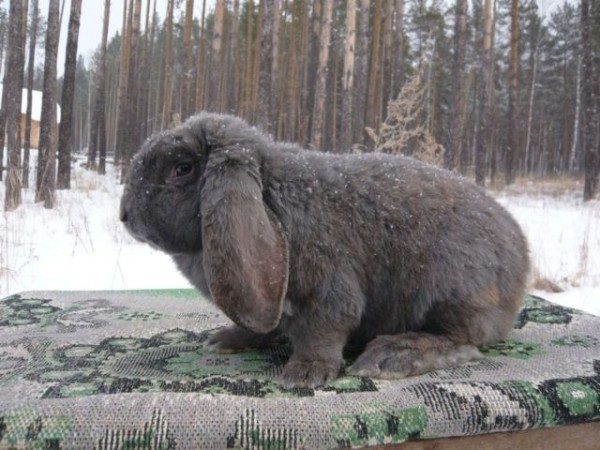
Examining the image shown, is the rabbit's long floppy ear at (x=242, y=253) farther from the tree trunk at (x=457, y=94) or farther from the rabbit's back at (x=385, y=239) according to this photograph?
the tree trunk at (x=457, y=94)

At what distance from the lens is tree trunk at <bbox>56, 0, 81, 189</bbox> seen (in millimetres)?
10646

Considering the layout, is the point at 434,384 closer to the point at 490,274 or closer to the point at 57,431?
the point at 490,274

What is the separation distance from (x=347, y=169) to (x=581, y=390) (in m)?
1.06

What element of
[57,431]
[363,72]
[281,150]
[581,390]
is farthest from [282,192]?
[363,72]

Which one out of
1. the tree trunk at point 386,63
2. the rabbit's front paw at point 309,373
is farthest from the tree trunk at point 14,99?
the tree trunk at point 386,63

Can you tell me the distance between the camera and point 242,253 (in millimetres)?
1571

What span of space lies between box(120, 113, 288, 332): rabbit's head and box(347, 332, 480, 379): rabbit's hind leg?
380 mm

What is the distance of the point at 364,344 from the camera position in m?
2.10

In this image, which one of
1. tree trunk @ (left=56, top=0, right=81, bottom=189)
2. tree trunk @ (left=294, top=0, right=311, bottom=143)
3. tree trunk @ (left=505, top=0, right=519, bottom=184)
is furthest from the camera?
tree trunk @ (left=294, top=0, right=311, bottom=143)

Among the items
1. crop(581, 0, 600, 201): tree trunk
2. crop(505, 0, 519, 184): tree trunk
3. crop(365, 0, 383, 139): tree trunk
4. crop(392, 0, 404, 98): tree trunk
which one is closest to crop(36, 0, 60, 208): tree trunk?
crop(365, 0, 383, 139): tree trunk

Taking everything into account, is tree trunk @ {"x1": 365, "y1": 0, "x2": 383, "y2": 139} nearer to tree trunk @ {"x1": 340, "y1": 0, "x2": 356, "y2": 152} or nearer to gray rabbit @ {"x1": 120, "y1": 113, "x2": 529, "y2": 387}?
tree trunk @ {"x1": 340, "y1": 0, "x2": 356, "y2": 152}

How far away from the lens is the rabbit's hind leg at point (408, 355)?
179cm

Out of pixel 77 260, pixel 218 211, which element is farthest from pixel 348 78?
pixel 218 211

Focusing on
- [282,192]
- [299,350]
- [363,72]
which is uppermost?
[363,72]
